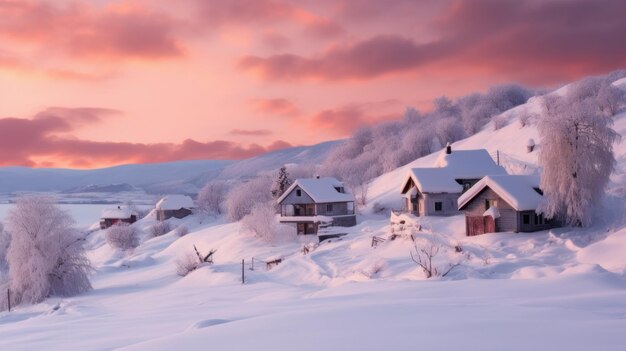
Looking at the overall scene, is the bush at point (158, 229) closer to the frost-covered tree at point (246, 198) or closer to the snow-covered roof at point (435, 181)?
the frost-covered tree at point (246, 198)

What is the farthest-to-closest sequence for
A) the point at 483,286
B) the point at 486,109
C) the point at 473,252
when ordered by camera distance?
the point at 486,109 → the point at 473,252 → the point at 483,286

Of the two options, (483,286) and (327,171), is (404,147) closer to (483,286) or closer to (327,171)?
(327,171)

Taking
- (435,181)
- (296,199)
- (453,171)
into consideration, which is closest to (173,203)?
(296,199)

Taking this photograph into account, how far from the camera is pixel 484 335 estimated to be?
7395 millimetres

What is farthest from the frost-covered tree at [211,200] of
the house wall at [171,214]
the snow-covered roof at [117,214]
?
the snow-covered roof at [117,214]

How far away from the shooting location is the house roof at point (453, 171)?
178 ft

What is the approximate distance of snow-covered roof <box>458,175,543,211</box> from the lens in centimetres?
3997

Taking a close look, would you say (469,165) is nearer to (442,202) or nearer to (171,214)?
(442,202)

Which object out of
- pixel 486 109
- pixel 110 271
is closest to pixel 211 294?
pixel 110 271

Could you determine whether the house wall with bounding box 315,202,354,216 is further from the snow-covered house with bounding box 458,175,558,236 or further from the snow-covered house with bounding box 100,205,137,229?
the snow-covered house with bounding box 100,205,137,229

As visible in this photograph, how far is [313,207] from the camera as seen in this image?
66.1 metres

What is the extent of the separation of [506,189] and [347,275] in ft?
48.5

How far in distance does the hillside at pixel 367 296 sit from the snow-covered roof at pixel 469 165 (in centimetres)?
1046

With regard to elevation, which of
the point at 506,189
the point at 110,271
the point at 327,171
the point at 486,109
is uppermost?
the point at 486,109
